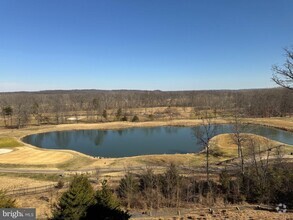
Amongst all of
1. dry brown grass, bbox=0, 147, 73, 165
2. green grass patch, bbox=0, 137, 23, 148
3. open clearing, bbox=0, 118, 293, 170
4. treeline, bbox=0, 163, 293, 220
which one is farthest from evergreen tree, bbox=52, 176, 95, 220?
green grass patch, bbox=0, 137, 23, 148

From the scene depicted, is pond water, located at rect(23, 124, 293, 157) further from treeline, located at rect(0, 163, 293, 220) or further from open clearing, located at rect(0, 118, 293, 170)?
treeline, located at rect(0, 163, 293, 220)

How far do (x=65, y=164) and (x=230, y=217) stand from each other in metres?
36.5

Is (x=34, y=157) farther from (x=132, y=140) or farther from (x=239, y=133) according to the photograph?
(x=239, y=133)

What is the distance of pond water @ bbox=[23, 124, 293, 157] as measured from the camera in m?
66.1

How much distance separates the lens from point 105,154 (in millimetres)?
62688

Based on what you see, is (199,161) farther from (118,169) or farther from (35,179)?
(35,179)

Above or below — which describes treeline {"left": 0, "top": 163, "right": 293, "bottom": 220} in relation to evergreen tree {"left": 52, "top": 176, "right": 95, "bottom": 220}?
below

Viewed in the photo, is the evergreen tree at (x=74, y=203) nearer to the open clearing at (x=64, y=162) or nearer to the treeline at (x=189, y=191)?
the treeline at (x=189, y=191)
